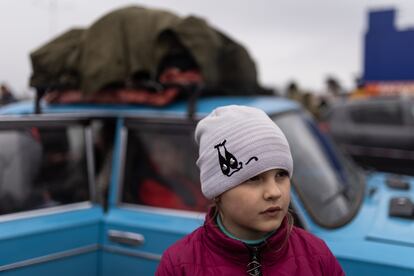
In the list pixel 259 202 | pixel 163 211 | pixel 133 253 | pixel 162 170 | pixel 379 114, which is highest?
pixel 259 202

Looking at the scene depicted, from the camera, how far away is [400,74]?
13188 millimetres

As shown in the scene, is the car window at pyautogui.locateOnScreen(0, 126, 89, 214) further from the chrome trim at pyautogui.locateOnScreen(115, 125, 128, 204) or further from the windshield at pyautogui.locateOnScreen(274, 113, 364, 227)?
the windshield at pyautogui.locateOnScreen(274, 113, 364, 227)

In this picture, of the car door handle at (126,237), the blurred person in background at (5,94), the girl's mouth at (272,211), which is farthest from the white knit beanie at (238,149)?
the blurred person in background at (5,94)

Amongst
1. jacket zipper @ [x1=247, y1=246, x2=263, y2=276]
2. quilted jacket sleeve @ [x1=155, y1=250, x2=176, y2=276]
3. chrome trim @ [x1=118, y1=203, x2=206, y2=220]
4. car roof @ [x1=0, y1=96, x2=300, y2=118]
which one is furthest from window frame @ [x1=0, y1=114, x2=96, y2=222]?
jacket zipper @ [x1=247, y1=246, x2=263, y2=276]

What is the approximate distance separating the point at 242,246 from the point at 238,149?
1.00 ft

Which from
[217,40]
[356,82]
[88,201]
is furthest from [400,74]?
[88,201]

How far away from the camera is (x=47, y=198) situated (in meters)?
2.38

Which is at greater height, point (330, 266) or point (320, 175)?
point (330, 266)

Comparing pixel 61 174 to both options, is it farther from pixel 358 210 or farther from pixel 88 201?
pixel 358 210

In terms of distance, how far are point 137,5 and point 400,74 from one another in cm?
1200

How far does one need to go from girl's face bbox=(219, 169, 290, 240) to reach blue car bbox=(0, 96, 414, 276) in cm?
77

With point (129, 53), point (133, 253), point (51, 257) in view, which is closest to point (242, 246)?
point (133, 253)

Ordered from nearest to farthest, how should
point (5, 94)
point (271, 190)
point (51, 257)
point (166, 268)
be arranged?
point (271, 190) < point (166, 268) < point (51, 257) < point (5, 94)

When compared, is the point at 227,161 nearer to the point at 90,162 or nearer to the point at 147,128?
the point at 147,128
